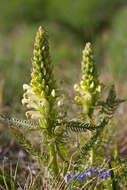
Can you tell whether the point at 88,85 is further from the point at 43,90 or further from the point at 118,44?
the point at 118,44

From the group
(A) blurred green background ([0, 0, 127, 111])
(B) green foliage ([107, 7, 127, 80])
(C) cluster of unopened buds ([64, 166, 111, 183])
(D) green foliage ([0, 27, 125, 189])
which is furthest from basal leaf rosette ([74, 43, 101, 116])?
(A) blurred green background ([0, 0, 127, 111])

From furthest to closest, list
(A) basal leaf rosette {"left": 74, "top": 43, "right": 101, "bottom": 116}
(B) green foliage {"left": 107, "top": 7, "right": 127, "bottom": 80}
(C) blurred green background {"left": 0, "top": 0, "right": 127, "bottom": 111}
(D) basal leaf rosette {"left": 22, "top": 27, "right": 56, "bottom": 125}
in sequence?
1. (C) blurred green background {"left": 0, "top": 0, "right": 127, "bottom": 111}
2. (B) green foliage {"left": 107, "top": 7, "right": 127, "bottom": 80}
3. (A) basal leaf rosette {"left": 74, "top": 43, "right": 101, "bottom": 116}
4. (D) basal leaf rosette {"left": 22, "top": 27, "right": 56, "bottom": 125}

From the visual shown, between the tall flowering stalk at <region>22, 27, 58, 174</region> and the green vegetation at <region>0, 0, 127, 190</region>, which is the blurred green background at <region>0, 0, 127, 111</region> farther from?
the tall flowering stalk at <region>22, 27, 58, 174</region>

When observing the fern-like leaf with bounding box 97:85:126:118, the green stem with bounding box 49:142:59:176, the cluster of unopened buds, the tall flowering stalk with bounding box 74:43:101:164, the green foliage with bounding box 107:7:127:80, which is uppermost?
the green foliage with bounding box 107:7:127:80

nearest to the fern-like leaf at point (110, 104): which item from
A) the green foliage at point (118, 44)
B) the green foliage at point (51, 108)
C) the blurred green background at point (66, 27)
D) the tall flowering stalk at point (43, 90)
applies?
the green foliage at point (51, 108)

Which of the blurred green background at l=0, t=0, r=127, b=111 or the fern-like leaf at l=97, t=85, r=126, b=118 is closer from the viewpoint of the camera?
the fern-like leaf at l=97, t=85, r=126, b=118

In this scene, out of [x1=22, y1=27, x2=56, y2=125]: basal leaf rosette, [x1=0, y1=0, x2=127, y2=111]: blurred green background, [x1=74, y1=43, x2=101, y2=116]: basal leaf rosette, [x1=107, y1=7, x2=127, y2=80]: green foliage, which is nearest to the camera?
[x1=22, y1=27, x2=56, y2=125]: basal leaf rosette

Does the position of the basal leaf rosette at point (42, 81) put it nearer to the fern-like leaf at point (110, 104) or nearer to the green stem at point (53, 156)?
the green stem at point (53, 156)
